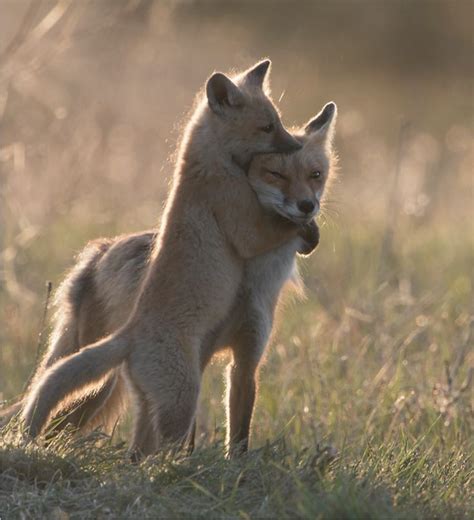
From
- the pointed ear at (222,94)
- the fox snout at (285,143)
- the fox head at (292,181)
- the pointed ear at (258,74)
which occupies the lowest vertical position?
the fox head at (292,181)

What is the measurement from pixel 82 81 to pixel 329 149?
998 cm

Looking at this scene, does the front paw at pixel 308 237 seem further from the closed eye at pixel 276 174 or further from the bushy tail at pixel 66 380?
the bushy tail at pixel 66 380

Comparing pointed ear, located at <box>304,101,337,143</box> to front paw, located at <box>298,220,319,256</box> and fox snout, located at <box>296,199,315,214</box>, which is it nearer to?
front paw, located at <box>298,220,319,256</box>

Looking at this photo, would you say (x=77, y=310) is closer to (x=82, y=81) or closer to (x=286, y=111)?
(x=82, y=81)

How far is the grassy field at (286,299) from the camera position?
4562 mm

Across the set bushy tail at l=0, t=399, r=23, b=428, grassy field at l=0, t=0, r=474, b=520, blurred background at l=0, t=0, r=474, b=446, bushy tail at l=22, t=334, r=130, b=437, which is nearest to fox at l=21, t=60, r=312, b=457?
bushy tail at l=22, t=334, r=130, b=437

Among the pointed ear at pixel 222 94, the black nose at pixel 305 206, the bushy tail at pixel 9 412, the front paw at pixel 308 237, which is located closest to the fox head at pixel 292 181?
the black nose at pixel 305 206

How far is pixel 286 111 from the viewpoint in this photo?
18531mm

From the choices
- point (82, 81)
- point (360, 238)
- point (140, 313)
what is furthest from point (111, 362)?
point (82, 81)

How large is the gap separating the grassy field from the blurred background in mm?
32

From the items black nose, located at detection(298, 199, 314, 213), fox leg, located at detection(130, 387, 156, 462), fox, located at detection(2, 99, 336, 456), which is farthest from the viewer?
fox, located at detection(2, 99, 336, 456)

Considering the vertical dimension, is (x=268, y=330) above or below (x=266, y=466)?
above

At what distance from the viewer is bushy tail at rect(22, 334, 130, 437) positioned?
4867 millimetres

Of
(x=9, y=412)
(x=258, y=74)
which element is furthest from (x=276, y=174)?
(x=9, y=412)
